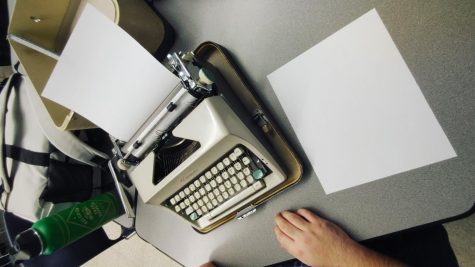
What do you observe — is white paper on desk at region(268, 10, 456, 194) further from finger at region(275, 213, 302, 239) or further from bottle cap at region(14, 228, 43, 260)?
bottle cap at region(14, 228, 43, 260)

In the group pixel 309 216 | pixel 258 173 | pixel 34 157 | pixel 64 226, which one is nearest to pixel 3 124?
pixel 34 157

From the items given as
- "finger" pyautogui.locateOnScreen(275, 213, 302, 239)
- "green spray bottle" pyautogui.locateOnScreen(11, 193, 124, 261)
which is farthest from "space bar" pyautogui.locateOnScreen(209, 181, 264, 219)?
"green spray bottle" pyautogui.locateOnScreen(11, 193, 124, 261)

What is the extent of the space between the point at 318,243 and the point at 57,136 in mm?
833

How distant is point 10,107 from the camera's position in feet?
3.43

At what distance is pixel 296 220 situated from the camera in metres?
0.73

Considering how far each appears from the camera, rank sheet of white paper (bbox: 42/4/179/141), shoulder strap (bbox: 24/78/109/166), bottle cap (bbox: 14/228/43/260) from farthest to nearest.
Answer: shoulder strap (bbox: 24/78/109/166), bottle cap (bbox: 14/228/43/260), sheet of white paper (bbox: 42/4/179/141)

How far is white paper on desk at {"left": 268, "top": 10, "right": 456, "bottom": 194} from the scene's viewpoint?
1.92 feet

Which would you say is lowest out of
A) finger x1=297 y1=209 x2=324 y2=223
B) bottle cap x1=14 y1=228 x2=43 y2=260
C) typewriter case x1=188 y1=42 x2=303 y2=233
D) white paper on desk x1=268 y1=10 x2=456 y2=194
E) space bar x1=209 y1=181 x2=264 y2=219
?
bottle cap x1=14 y1=228 x2=43 y2=260

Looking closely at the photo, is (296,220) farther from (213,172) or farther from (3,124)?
(3,124)

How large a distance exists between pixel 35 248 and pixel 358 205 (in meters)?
0.86

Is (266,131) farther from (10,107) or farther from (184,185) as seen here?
(10,107)

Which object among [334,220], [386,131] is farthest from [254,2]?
[334,220]

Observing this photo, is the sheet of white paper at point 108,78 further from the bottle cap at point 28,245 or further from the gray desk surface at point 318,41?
the bottle cap at point 28,245

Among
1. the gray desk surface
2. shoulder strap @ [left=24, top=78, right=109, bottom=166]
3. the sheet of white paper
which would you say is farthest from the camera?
shoulder strap @ [left=24, top=78, right=109, bottom=166]
